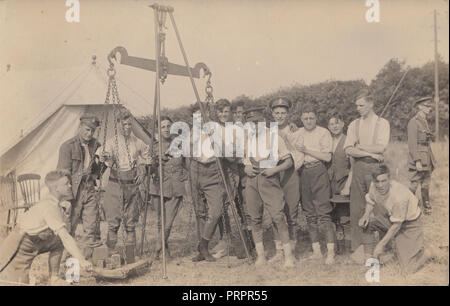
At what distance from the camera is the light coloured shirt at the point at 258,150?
538 cm

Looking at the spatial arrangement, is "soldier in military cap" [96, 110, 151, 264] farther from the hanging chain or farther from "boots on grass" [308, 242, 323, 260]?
"boots on grass" [308, 242, 323, 260]


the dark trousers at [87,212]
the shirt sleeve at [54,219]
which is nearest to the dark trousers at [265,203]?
the dark trousers at [87,212]

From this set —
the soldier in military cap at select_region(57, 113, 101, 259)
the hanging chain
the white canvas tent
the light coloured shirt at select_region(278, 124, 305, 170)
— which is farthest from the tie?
the light coloured shirt at select_region(278, 124, 305, 170)

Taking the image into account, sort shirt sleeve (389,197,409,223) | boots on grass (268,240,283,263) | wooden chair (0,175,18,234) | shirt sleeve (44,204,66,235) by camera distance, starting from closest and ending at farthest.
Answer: shirt sleeve (44,204,66,235) → shirt sleeve (389,197,409,223) → boots on grass (268,240,283,263) → wooden chair (0,175,18,234)

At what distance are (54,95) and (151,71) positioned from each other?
44.4 inches

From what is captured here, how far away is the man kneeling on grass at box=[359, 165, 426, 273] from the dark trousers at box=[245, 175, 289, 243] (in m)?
0.80

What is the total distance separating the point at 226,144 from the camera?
18.1 feet

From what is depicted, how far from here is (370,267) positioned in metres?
5.28

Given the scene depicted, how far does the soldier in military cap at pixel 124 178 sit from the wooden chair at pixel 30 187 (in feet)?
2.31

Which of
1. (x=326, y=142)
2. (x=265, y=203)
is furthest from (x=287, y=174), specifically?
(x=326, y=142)

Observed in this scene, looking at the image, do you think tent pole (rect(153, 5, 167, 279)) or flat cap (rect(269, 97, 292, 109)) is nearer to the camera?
tent pole (rect(153, 5, 167, 279))

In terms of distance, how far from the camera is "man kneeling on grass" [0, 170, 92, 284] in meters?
5.13

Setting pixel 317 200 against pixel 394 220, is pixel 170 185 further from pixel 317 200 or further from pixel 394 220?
pixel 394 220

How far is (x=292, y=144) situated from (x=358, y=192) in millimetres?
816
